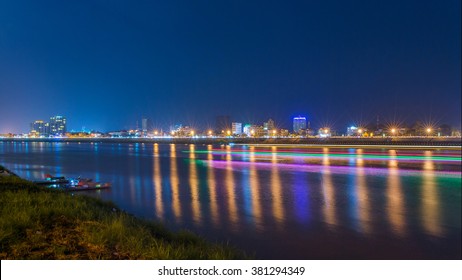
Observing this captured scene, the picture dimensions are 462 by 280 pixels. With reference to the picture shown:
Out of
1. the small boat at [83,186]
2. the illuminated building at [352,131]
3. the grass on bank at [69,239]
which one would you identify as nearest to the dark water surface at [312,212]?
the small boat at [83,186]

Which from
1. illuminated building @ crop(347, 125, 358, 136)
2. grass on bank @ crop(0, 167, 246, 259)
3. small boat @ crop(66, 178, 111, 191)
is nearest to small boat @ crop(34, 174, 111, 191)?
small boat @ crop(66, 178, 111, 191)

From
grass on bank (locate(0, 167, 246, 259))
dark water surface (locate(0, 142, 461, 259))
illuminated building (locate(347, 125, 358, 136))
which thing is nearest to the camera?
grass on bank (locate(0, 167, 246, 259))

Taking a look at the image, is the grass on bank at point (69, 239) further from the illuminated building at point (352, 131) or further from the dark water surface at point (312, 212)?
the illuminated building at point (352, 131)

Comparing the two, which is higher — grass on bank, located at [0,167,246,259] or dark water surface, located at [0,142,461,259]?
grass on bank, located at [0,167,246,259]

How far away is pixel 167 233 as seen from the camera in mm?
8383

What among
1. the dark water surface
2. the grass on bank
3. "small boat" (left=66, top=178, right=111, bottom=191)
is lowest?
the dark water surface

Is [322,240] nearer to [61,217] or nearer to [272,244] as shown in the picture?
[272,244]

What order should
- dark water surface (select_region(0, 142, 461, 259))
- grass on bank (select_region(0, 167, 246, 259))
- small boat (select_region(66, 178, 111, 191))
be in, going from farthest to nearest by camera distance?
small boat (select_region(66, 178, 111, 191)) < dark water surface (select_region(0, 142, 461, 259)) < grass on bank (select_region(0, 167, 246, 259))

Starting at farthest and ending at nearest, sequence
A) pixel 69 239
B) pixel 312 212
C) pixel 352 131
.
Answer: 1. pixel 352 131
2. pixel 312 212
3. pixel 69 239

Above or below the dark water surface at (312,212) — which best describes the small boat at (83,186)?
above

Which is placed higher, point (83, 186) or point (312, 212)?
point (83, 186)

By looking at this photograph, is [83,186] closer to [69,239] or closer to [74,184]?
[74,184]

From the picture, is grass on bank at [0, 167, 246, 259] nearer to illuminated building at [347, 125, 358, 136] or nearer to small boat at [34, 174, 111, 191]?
small boat at [34, 174, 111, 191]

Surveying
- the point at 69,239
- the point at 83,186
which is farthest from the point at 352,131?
the point at 69,239
